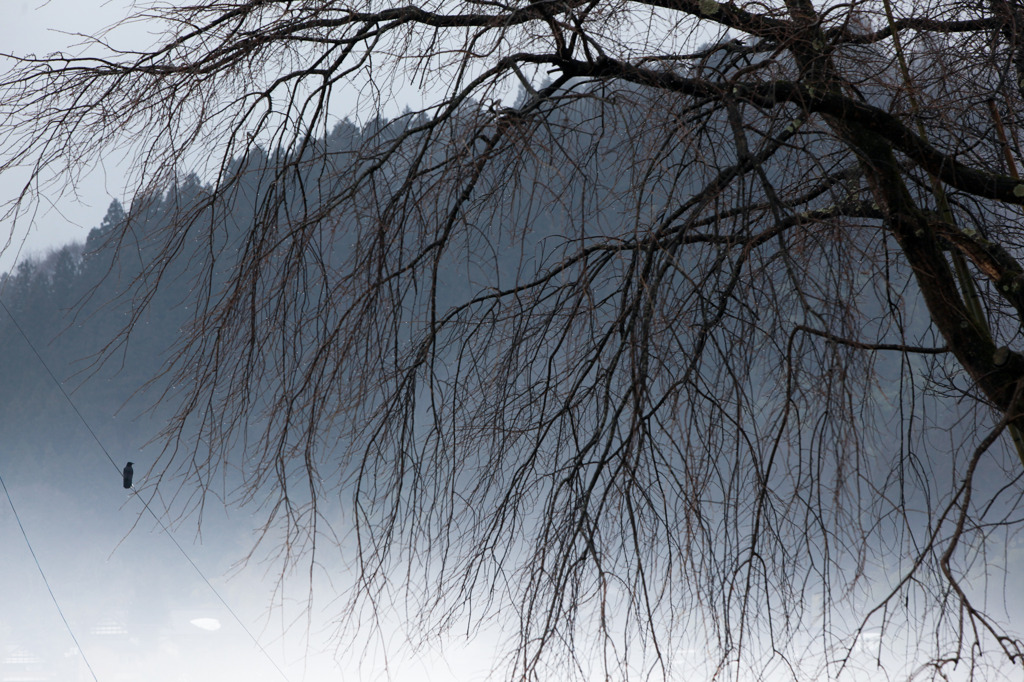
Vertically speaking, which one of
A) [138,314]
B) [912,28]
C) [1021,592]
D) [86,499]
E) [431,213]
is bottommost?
[138,314]

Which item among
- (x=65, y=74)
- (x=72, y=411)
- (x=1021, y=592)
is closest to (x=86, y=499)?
(x=72, y=411)

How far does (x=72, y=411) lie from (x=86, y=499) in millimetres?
2881

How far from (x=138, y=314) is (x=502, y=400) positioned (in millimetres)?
739

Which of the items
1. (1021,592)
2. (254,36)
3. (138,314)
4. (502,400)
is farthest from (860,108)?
(1021,592)

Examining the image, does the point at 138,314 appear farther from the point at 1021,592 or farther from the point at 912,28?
the point at 1021,592

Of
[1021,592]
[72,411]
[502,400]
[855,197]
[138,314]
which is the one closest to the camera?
[138,314]

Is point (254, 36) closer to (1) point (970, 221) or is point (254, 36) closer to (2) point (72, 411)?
(1) point (970, 221)

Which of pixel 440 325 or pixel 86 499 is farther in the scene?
pixel 86 499

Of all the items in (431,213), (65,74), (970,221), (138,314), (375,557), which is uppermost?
(970,221)

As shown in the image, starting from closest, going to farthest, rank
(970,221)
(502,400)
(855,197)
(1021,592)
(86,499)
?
(502,400) < (855,197) < (970,221) < (1021,592) < (86,499)

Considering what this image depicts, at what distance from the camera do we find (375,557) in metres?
1.45

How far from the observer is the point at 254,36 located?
1.64 m

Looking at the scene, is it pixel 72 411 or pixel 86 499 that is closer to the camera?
pixel 72 411

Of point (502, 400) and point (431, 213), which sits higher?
point (431, 213)
